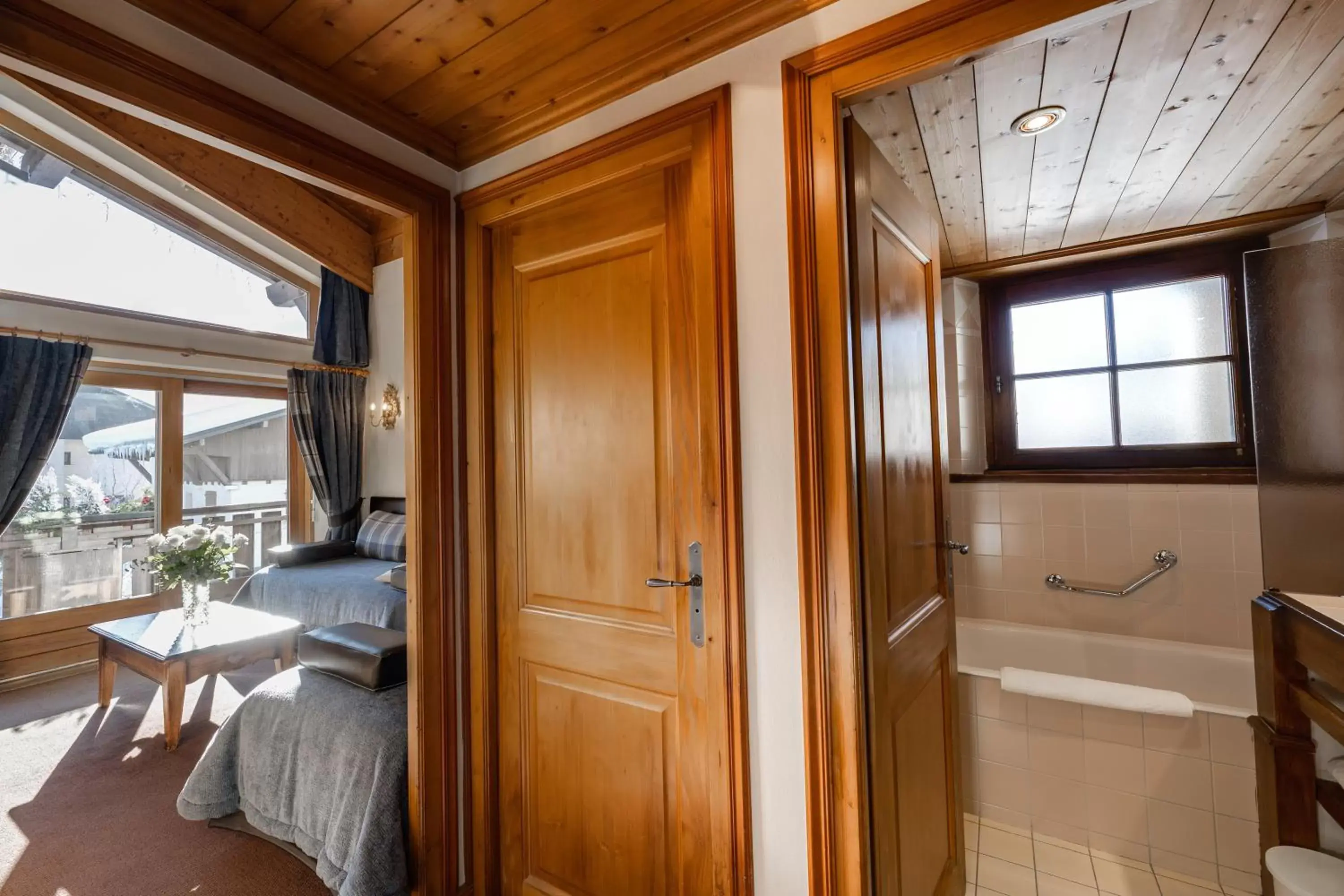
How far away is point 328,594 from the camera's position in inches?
146

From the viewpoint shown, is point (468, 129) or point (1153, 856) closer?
point (468, 129)

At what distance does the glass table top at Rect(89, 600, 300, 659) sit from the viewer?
2.71 meters

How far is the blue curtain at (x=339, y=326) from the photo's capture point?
5.02m

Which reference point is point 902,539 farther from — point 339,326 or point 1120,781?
point 339,326

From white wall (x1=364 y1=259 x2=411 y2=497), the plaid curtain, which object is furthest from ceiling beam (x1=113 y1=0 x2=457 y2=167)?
the plaid curtain

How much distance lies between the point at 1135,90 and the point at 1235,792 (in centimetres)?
199

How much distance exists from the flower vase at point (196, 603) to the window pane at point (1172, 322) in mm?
4507

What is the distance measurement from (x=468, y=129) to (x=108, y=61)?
2.54 ft

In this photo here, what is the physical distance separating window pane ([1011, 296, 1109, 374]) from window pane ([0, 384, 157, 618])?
5.64m

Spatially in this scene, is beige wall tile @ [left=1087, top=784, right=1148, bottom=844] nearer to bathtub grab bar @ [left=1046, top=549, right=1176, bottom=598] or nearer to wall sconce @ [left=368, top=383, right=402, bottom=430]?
bathtub grab bar @ [left=1046, top=549, right=1176, bottom=598]

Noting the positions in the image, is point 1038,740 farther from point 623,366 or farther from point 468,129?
point 468,129

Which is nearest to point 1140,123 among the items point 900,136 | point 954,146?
point 954,146

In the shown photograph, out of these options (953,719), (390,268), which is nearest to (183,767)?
(953,719)

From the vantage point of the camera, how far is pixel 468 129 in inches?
68.1
